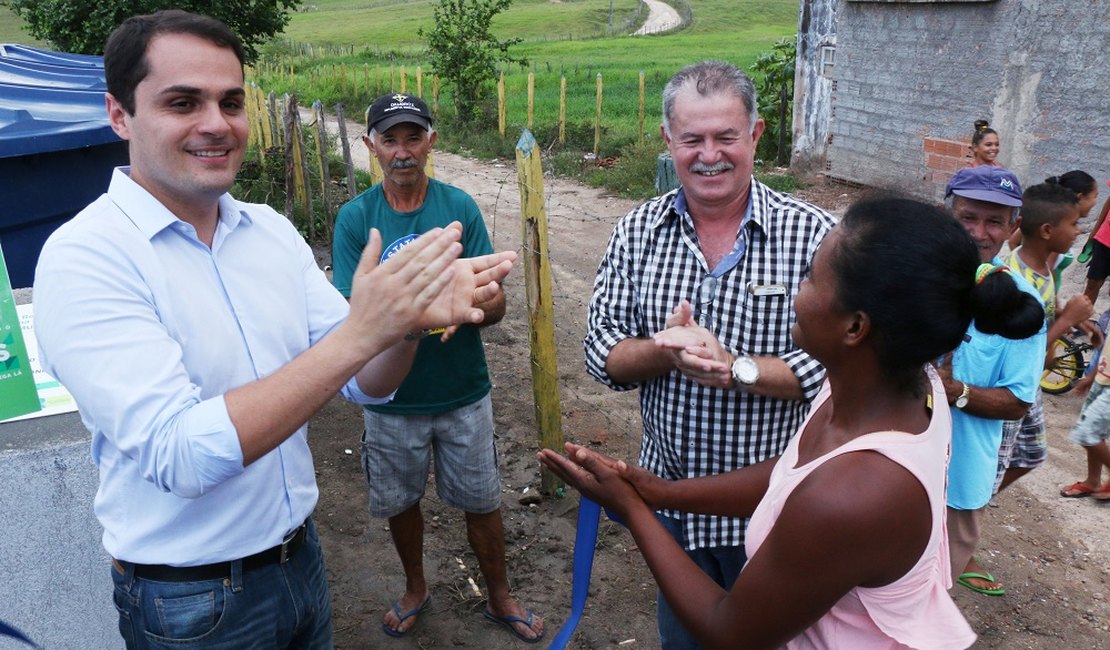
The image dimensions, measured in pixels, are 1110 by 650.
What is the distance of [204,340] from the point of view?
70.4 inches

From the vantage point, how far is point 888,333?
5.30 ft

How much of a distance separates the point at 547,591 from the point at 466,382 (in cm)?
115

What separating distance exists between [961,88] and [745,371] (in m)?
8.92

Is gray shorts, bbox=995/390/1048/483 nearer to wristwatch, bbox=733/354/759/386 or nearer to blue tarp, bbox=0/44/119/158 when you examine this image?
wristwatch, bbox=733/354/759/386

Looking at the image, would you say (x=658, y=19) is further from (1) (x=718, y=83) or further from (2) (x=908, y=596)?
(2) (x=908, y=596)

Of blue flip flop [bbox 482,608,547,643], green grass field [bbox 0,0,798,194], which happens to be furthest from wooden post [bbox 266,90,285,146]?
blue flip flop [bbox 482,608,547,643]

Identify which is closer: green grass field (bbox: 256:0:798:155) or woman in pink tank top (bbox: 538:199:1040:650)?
woman in pink tank top (bbox: 538:199:1040:650)

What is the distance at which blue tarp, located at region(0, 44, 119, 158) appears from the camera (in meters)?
3.16

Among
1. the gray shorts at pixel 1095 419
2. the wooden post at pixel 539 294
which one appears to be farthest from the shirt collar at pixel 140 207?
the gray shorts at pixel 1095 419

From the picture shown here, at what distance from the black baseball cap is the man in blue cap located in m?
2.17

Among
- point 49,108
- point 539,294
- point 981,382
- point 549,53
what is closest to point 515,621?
point 539,294

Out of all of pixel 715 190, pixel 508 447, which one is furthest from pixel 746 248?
pixel 508 447

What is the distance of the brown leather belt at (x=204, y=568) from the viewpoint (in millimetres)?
1839

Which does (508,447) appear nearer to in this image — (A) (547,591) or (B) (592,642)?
(A) (547,591)
